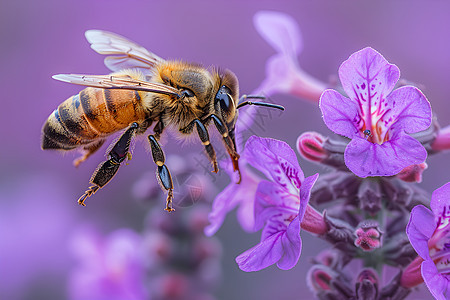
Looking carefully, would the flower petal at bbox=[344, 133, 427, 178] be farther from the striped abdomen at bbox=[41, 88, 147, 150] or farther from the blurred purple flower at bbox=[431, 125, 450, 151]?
the striped abdomen at bbox=[41, 88, 147, 150]

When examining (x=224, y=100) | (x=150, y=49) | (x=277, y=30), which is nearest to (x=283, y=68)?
(x=277, y=30)

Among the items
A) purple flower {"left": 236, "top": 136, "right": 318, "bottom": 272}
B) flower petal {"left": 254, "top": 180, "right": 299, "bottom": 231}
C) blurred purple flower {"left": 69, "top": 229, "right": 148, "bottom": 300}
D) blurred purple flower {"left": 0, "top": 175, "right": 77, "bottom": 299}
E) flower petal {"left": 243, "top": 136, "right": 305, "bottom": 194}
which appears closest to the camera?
purple flower {"left": 236, "top": 136, "right": 318, "bottom": 272}

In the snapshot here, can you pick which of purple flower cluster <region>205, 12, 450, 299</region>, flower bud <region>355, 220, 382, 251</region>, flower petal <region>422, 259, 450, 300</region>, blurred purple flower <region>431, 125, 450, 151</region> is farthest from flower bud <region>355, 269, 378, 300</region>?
blurred purple flower <region>431, 125, 450, 151</region>

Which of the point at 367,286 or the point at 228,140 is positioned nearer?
the point at 367,286

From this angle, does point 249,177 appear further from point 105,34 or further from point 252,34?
point 252,34

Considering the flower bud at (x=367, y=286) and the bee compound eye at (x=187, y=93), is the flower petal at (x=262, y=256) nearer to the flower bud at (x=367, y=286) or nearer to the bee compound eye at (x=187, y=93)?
the flower bud at (x=367, y=286)

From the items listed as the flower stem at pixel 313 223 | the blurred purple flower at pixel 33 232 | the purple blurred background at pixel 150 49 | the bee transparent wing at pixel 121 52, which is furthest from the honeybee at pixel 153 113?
the blurred purple flower at pixel 33 232

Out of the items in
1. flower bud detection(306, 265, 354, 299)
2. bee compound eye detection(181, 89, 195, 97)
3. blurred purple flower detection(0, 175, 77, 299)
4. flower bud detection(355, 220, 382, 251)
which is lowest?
blurred purple flower detection(0, 175, 77, 299)

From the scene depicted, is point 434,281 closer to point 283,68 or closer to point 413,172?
point 413,172
